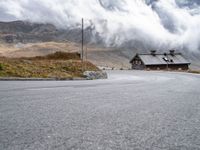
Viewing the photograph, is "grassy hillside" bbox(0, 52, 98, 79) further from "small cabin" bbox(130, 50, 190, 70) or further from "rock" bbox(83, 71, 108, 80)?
"small cabin" bbox(130, 50, 190, 70)

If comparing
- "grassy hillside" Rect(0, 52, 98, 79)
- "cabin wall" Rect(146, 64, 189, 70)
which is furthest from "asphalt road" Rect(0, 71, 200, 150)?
"cabin wall" Rect(146, 64, 189, 70)

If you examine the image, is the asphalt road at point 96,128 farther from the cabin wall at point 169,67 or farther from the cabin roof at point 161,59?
the cabin wall at point 169,67

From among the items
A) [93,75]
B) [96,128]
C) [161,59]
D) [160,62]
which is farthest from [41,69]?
[161,59]

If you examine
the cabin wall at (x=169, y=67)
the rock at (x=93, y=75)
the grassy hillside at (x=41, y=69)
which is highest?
the grassy hillside at (x=41, y=69)

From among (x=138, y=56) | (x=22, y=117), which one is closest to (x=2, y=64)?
(x=22, y=117)

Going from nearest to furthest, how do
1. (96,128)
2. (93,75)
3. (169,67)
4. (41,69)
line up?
1. (96,128)
2. (41,69)
3. (93,75)
4. (169,67)

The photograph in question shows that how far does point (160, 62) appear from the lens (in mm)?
102688

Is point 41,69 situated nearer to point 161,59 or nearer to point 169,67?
point 169,67

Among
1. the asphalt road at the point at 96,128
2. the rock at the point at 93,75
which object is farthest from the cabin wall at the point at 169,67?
the asphalt road at the point at 96,128

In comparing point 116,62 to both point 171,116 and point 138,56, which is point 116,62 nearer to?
point 138,56

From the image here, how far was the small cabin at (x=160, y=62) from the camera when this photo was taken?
101938 millimetres

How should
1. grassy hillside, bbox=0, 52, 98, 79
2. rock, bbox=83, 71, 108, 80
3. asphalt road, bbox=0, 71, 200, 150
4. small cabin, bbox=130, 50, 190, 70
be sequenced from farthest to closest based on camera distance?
small cabin, bbox=130, 50, 190, 70, rock, bbox=83, 71, 108, 80, grassy hillside, bbox=0, 52, 98, 79, asphalt road, bbox=0, 71, 200, 150

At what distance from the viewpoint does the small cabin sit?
334 feet

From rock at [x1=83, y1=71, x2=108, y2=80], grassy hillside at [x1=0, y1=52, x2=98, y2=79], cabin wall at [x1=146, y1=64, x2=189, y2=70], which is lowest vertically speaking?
cabin wall at [x1=146, y1=64, x2=189, y2=70]
